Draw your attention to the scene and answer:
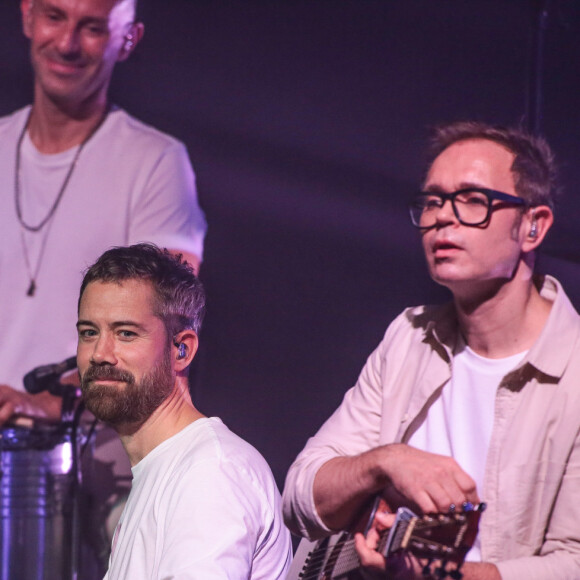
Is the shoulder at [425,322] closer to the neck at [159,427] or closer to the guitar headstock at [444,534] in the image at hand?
the neck at [159,427]

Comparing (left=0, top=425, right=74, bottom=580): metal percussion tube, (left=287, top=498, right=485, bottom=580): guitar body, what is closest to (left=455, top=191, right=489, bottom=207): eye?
(left=287, top=498, right=485, bottom=580): guitar body

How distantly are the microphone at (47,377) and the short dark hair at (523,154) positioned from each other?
5.66ft

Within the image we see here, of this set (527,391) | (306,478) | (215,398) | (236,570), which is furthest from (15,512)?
(527,391)

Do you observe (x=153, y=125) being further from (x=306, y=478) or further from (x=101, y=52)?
(x=306, y=478)

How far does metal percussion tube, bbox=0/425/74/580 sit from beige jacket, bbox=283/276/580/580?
4.32 ft

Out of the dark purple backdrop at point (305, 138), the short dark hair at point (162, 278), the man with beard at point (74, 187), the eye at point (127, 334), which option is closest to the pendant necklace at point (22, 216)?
the man with beard at point (74, 187)

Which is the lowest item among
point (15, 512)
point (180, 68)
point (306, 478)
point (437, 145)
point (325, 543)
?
point (15, 512)

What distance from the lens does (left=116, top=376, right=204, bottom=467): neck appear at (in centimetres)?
234

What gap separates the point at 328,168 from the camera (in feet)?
12.9

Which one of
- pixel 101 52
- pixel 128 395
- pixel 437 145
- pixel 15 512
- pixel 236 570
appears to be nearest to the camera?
pixel 236 570

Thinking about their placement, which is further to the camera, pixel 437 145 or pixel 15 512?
pixel 15 512

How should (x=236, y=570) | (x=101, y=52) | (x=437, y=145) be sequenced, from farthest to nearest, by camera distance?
(x=101, y=52)
(x=437, y=145)
(x=236, y=570)

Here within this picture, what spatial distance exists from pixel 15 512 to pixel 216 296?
116cm

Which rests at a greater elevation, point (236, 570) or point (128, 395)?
point (128, 395)
